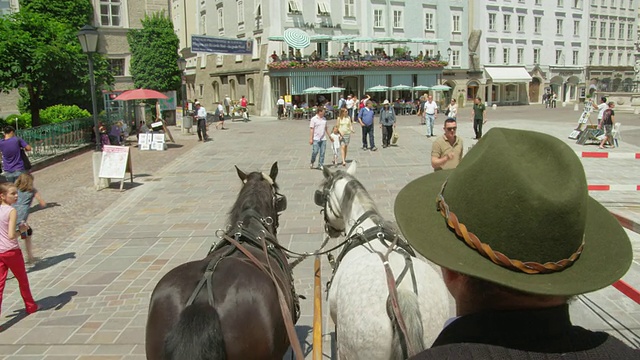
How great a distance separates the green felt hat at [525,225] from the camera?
1.18 m

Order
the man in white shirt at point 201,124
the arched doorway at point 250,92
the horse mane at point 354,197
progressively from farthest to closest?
1. the arched doorway at point 250,92
2. the man in white shirt at point 201,124
3. the horse mane at point 354,197

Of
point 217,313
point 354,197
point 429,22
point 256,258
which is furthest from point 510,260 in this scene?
point 429,22

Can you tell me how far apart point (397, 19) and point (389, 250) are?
1786 inches

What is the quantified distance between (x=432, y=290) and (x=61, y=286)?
17.6ft

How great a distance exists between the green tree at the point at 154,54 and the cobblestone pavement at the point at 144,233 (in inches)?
554

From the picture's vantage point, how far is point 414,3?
4634 cm

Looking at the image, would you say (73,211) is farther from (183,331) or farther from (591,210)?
(591,210)

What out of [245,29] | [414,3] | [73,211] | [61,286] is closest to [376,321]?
[61,286]

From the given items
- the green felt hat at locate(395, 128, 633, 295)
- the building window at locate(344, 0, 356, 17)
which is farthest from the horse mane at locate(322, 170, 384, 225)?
the building window at locate(344, 0, 356, 17)

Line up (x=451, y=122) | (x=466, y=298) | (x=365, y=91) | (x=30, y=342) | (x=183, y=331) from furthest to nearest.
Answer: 1. (x=365, y=91)
2. (x=451, y=122)
3. (x=30, y=342)
4. (x=183, y=331)
5. (x=466, y=298)

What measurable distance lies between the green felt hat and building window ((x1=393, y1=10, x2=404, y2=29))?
46.6m

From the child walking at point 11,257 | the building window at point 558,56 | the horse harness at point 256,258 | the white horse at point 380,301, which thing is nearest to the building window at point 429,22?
the building window at point 558,56

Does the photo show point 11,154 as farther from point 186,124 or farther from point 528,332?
point 186,124

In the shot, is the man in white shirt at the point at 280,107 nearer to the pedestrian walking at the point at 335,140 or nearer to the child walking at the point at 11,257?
the pedestrian walking at the point at 335,140
